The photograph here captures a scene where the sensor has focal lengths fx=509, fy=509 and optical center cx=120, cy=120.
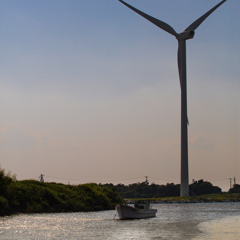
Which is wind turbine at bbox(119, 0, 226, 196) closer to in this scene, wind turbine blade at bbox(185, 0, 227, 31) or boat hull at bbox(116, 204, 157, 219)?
wind turbine blade at bbox(185, 0, 227, 31)

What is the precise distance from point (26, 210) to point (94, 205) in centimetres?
3461

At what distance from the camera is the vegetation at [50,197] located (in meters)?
108

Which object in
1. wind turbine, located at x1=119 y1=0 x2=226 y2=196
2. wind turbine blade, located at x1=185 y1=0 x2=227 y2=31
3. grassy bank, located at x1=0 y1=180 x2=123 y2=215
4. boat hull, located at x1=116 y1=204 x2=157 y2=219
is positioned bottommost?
boat hull, located at x1=116 y1=204 x2=157 y2=219

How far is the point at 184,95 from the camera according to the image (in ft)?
529

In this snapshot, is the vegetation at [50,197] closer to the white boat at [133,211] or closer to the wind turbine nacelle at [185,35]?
the white boat at [133,211]

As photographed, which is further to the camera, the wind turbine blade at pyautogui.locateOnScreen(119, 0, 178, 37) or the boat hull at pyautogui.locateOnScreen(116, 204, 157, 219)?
the wind turbine blade at pyautogui.locateOnScreen(119, 0, 178, 37)

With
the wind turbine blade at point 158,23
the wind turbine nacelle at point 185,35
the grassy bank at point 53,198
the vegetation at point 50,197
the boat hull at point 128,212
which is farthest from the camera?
the wind turbine nacelle at point 185,35

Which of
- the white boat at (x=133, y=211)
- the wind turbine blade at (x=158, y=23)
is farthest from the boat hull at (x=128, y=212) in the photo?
the wind turbine blade at (x=158, y=23)

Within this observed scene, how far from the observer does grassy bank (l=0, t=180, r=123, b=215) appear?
11119 centimetres

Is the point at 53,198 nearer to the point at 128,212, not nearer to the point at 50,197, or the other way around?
the point at 50,197

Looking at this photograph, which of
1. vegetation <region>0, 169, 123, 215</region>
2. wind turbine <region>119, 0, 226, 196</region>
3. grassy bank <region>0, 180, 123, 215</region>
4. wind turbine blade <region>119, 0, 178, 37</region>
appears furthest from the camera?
wind turbine <region>119, 0, 226, 196</region>

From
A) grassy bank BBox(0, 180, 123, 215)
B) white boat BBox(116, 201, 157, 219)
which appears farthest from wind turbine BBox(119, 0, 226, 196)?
white boat BBox(116, 201, 157, 219)

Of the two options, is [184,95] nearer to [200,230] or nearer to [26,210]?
[26,210]

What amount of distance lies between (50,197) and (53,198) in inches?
49.0
